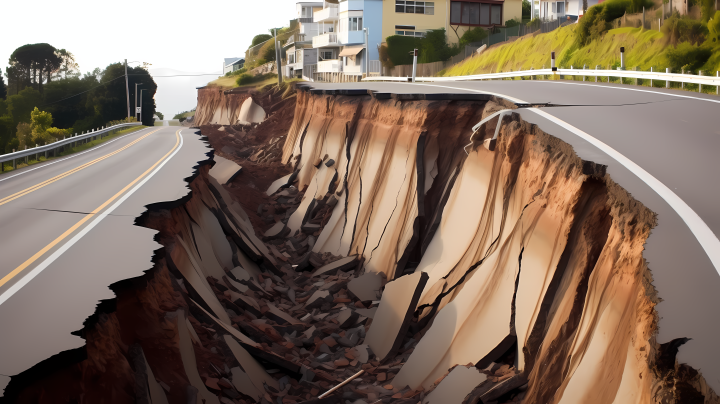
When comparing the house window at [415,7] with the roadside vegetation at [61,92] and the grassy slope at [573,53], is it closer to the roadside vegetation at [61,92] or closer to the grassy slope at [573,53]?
the grassy slope at [573,53]

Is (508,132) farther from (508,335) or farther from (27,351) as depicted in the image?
(27,351)

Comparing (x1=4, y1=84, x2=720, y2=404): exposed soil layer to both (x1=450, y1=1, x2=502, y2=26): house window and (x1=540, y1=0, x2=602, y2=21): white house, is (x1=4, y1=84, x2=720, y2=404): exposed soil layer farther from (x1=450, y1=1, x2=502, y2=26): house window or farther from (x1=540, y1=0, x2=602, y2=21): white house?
(x1=540, y1=0, x2=602, y2=21): white house

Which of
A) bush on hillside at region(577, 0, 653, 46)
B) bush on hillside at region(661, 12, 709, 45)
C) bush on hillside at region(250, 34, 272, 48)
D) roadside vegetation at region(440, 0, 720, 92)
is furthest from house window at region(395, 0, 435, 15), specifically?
bush on hillside at region(250, 34, 272, 48)

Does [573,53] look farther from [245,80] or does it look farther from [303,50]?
[303,50]

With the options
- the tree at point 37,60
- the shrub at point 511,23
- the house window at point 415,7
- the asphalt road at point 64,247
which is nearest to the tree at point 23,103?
the tree at point 37,60

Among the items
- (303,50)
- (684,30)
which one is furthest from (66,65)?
(684,30)
